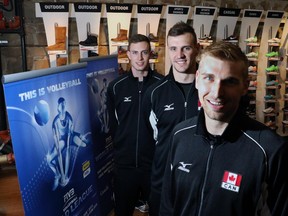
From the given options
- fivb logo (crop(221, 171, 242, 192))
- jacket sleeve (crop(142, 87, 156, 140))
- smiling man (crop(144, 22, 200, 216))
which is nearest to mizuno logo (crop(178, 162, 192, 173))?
fivb logo (crop(221, 171, 242, 192))

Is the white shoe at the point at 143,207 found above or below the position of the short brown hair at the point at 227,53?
below

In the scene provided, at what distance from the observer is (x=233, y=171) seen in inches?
49.1

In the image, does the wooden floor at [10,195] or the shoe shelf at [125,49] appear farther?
the shoe shelf at [125,49]

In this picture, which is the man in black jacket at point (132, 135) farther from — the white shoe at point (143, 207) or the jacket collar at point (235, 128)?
the jacket collar at point (235, 128)

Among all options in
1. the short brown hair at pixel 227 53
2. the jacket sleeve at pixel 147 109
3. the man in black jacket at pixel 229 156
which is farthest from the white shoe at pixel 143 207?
the short brown hair at pixel 227 53

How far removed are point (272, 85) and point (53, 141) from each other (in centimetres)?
455

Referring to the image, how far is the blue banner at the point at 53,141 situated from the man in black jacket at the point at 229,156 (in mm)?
1019

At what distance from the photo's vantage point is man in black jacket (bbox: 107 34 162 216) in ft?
8.75

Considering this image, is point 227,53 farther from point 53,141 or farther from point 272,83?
point 272,83

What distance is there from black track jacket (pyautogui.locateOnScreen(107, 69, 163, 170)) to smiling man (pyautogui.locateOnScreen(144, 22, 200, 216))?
437 millimetres

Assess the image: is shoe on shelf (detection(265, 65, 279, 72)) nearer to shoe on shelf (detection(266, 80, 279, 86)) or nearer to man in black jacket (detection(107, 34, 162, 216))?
shoe on shelf (detection(266, 80, 279, 86))

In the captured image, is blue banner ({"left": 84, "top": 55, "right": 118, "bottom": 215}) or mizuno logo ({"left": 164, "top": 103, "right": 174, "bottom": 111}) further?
blue banner ({"left": 84, "top": 55, "right": 118, "bottom": 215})

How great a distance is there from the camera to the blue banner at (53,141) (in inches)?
72.7

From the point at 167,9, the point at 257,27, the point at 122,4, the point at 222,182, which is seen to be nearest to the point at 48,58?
the point at 122,4
